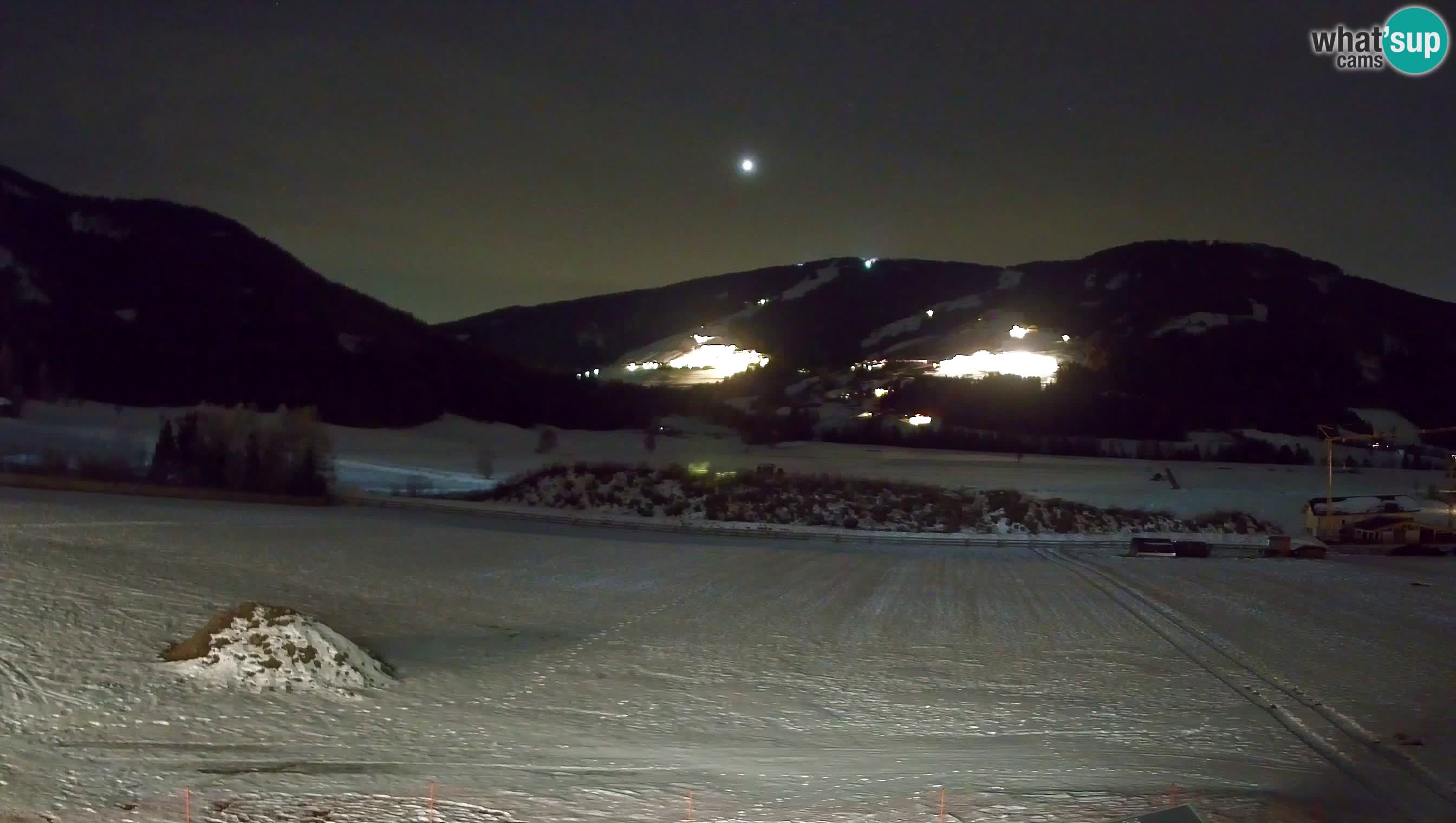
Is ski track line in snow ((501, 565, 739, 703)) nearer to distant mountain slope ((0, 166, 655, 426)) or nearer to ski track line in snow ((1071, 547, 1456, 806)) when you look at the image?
ski track line in snow ((1071, 547, 1456, 806))

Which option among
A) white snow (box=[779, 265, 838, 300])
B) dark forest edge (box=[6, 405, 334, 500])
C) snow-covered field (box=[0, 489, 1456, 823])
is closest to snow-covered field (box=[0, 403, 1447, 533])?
→ dark forest edge (box=[6, 405, 334, 500])

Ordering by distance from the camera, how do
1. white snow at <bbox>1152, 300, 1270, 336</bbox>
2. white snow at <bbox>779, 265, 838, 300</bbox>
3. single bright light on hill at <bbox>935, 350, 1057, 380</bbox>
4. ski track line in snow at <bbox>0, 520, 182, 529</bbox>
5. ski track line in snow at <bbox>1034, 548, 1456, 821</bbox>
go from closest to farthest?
ski track line in snow at <bbox>1034, 548, 1456, 821</bbox> < ski track line in snow at <bbox>0, 520, 182, 529</bbox> < single bright light on hill at <bbox>935, 350, 1057, 380</bbox> < white snow at <bbox>1152, 300, 1270, 336</bbox> < white snow at <bbox>779, 265, 838, 300</bbox>

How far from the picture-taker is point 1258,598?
76.6 feet

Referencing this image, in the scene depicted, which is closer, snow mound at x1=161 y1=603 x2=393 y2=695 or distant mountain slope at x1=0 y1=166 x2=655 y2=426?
snow mound at x1=161 y1=603 x2=393 y2=695

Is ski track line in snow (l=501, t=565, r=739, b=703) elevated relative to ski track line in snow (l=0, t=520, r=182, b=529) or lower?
lower

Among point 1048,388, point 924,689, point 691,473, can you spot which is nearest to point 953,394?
point 1048,388

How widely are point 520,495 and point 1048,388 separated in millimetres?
60203

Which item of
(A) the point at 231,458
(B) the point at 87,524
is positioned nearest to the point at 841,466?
(A) the point at 231,458

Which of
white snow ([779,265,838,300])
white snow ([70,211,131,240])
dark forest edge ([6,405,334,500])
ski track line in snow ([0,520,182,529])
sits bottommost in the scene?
ski track line in snow ([0,520,182,529])

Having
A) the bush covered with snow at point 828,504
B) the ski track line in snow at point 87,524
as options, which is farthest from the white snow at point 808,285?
the ski track line in snow at point 87,524

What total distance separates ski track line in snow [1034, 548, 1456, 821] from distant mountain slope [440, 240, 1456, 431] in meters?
76.4

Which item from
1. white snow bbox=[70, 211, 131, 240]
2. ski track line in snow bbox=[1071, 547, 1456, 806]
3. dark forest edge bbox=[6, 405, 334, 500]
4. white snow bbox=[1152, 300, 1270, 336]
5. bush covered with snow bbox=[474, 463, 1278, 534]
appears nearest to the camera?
ski track line in snow bbox=[1071, 547, 1456, 806]

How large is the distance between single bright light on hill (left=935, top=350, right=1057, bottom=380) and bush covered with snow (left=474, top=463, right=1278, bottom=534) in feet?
193

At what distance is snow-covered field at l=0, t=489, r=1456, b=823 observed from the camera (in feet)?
28.0
